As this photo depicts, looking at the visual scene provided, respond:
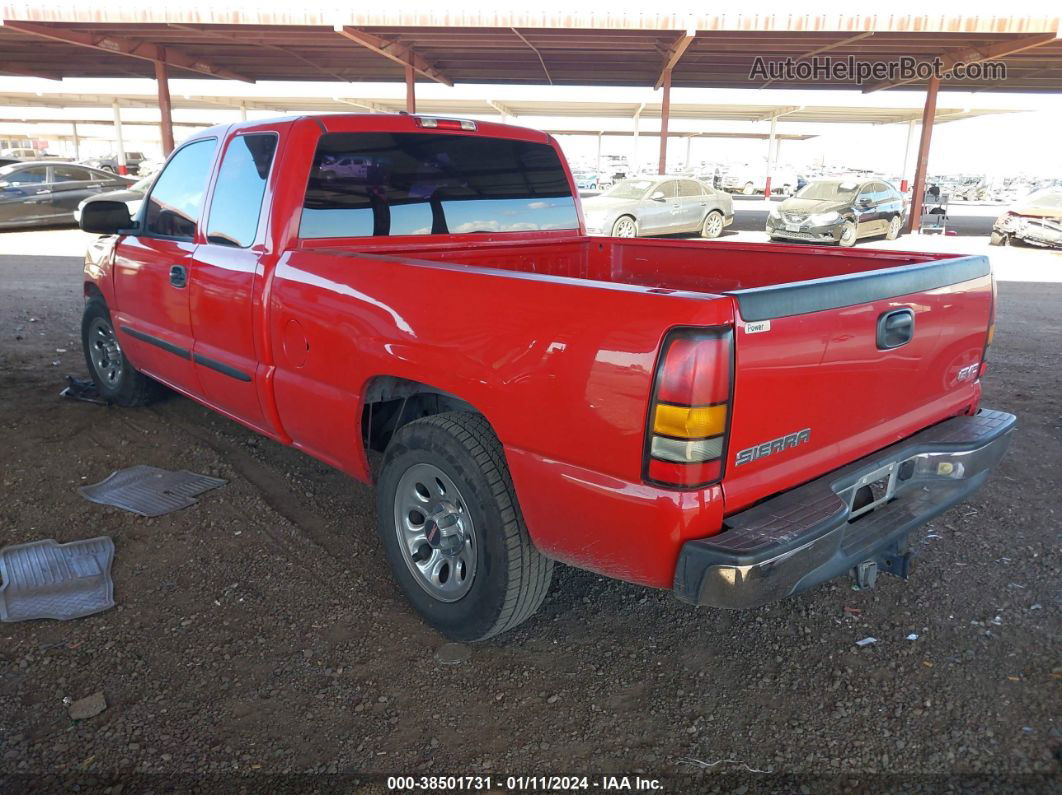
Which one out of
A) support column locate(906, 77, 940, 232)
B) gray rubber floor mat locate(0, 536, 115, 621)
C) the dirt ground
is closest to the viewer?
the dirt ground

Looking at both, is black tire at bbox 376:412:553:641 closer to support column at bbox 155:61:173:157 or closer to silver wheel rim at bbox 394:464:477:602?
silver wheel rim at bbox 394:464:477:602

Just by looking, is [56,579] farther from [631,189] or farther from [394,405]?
[631,189]

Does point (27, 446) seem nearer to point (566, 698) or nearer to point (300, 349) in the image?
point (300, 349)

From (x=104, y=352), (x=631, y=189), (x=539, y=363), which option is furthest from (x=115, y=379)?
(x=631, y=189)

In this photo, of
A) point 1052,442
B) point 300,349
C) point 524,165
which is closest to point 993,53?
point 1052,442

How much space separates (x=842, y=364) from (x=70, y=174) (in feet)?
63.5

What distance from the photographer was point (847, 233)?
1680 centimetres

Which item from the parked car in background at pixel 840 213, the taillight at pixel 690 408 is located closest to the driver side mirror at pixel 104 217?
the taillight at pixel 690 408

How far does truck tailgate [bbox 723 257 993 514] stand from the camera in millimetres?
2193

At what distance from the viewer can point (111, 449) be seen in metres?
4.83

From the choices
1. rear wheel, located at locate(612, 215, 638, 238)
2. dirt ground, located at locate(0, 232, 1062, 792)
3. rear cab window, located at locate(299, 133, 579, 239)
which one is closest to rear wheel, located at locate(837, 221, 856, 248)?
rear wheel, located at locate(612, 215, 638, 238)

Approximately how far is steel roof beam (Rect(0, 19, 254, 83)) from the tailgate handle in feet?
63.4

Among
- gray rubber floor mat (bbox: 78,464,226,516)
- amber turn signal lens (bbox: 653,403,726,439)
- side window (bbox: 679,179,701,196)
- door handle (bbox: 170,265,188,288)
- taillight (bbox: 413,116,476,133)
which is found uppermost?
taillight (bbox: 413,116,476,133)

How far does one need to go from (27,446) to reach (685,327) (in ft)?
14.9
